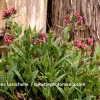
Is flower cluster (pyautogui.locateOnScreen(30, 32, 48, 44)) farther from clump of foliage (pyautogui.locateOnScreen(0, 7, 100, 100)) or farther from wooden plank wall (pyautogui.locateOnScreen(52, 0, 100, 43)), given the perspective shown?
wooden plank wall (pyautogui.locateOnScreen(52, 0, 100, 43))

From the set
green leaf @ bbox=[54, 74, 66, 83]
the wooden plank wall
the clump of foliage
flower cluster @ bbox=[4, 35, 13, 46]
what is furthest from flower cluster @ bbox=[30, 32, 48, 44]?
the wooden plank wall

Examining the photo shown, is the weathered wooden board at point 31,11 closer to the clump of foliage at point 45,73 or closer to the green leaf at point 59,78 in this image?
the clump of foliage at point 45,73

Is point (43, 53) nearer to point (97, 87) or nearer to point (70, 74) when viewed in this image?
point (70, 74)

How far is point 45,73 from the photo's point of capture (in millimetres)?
2809

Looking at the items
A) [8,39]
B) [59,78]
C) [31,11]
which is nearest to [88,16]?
[31,11]

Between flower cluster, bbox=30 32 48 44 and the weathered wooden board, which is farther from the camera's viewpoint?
the weathered wooden board

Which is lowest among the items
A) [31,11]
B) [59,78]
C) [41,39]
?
[59,78]

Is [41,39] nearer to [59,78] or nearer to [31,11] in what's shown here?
[59,78]

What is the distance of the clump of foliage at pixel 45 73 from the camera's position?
9.29 ft

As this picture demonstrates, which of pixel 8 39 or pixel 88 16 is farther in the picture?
pixel 88 16

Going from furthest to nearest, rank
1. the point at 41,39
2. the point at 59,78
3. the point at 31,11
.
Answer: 1. the point at 31,11
2. the point at 59,78
3. the point at 41,39

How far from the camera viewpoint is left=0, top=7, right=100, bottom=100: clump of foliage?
9.29ft

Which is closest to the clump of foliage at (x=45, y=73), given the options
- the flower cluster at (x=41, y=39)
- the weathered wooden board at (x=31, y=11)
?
the flower cluster at (x=41, y=39)

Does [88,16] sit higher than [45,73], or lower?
higher
